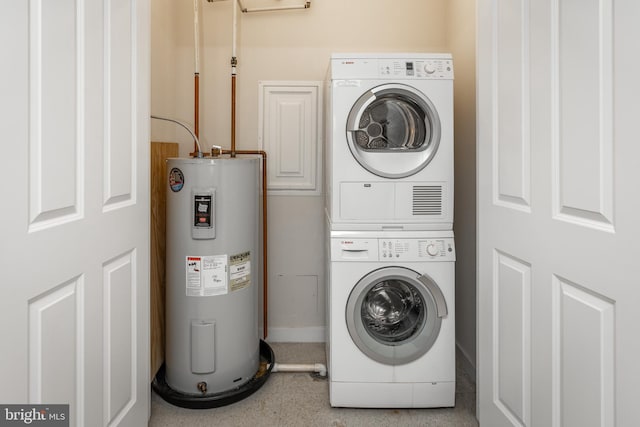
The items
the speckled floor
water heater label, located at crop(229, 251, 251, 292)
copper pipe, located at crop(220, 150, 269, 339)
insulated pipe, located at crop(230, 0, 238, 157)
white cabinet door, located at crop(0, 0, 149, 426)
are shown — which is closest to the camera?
white cabinet door, located at crop(0, 0, 149, 426)

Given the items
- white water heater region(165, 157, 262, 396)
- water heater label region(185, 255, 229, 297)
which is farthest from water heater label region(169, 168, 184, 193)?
water heater label region(185, 255, 229, 297)

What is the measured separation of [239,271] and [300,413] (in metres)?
0.77

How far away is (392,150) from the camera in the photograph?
197 centimetres

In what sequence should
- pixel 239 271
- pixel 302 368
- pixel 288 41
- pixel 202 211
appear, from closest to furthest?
pixel 202 211
pixel 239 271
pixel 302 368
pixel 288 41

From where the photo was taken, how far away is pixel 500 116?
1.50m

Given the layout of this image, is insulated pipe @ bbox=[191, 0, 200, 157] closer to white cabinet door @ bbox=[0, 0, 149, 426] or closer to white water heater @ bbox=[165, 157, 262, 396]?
white water heater @ bbox=[165, 157, 262, 396]

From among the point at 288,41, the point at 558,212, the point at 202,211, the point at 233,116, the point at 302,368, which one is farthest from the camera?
the point at 288,41

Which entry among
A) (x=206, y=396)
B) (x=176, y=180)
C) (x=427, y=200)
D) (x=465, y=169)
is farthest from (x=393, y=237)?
(x=206, y=396)

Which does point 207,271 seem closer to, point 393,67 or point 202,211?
point 202,211

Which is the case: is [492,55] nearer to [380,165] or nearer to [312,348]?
[380,165]

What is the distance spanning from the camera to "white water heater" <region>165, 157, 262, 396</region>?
1923mm

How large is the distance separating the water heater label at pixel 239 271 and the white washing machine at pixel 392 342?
456 millimetres

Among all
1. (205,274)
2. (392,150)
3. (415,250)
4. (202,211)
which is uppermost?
(392,150)

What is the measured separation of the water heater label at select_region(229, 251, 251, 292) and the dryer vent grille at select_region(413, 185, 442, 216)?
0.90m
